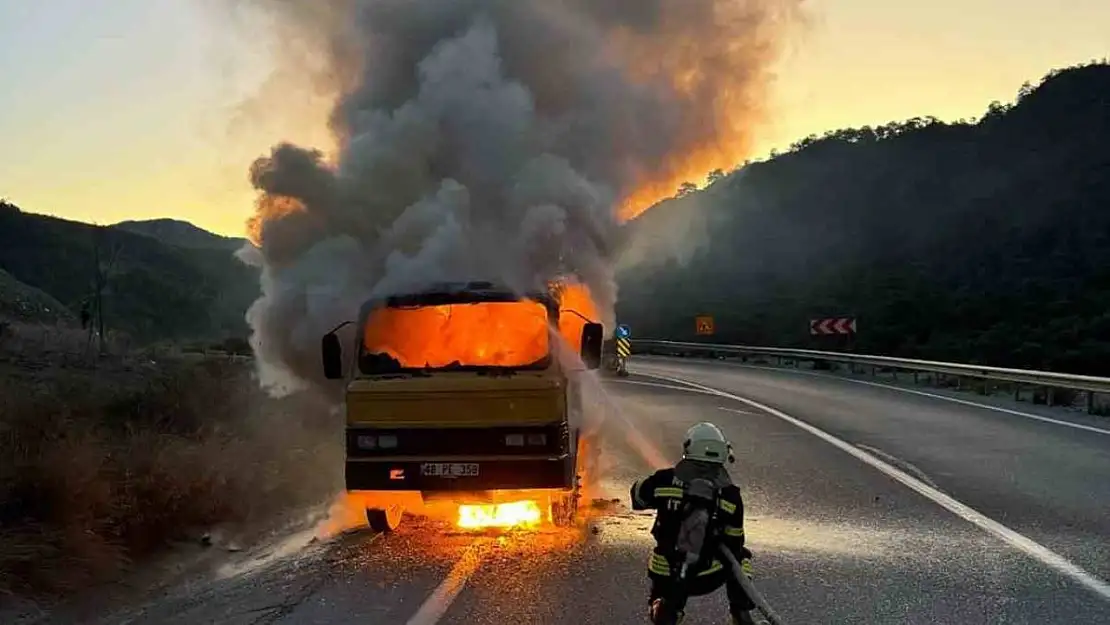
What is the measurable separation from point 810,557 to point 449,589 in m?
2.84

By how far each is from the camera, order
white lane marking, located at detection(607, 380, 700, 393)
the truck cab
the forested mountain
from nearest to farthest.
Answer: the truck cab, white lane marking, located at detection(607, 380, 700, 393), the forested mountain

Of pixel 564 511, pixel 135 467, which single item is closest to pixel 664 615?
pixel 564 511

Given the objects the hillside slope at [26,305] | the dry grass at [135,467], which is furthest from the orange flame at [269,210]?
the hillside slope at [26,305]

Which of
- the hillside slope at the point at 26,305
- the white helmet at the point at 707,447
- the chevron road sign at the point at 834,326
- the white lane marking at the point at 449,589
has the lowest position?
the white lane marking at the point at 449,589

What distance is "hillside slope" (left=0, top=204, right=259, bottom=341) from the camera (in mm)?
83750

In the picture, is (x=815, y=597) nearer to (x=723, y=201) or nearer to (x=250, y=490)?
(x=250, y=490)

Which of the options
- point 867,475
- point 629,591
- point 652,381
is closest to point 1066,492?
point 867,475

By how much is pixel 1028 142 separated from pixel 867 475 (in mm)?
75383

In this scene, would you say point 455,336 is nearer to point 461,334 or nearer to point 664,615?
point 461,334

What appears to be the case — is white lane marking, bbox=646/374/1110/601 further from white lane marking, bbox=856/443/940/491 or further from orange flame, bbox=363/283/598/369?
orange flame, bbox=363/283/598/369

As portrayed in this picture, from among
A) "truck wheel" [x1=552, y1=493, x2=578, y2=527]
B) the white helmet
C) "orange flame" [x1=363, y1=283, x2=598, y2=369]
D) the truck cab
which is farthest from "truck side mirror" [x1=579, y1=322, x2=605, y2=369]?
the white helmet

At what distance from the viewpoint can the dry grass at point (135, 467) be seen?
7.87 metres

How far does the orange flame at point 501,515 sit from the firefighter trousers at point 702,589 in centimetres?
420

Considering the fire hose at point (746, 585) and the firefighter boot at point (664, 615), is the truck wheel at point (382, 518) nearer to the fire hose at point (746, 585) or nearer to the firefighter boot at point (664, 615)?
the firefighter boot at point (664, 615)
